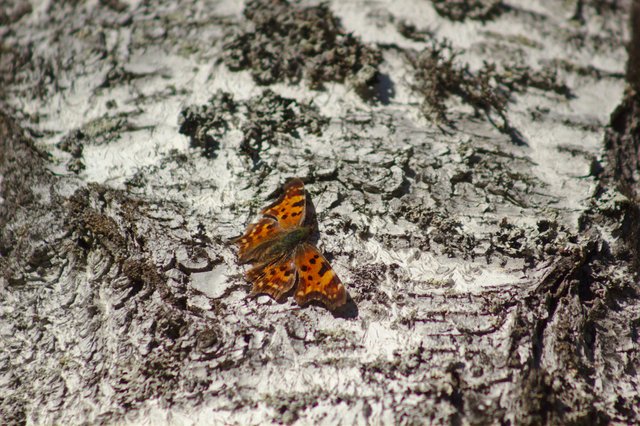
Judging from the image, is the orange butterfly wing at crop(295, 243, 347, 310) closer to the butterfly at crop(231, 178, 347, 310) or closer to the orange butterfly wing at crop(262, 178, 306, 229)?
the butterfly at crop(231, 178, 347, 310)

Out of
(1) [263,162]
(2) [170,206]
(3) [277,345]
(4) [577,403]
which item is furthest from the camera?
(1) [263,162]

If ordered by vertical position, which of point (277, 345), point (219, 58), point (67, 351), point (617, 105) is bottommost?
point (67, 351)

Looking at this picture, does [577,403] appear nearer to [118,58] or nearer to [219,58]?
[219,58]

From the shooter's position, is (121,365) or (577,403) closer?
(577,403)

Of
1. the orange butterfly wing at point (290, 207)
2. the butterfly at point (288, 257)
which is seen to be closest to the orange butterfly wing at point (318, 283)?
the butterfly at point (288, 257)

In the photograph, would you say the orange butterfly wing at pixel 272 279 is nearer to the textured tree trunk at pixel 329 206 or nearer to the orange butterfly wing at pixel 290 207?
the textured tree trunk at pixel 329 206

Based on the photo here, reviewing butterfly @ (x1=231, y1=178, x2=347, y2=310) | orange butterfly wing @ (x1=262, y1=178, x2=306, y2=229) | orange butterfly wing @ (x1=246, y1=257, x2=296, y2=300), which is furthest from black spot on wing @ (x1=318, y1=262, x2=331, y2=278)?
orange butterfly wing @ (x1=262, y1=178, x2=306, y2=229)

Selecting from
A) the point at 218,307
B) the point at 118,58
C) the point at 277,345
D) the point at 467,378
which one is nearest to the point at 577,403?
the point at 467,378
